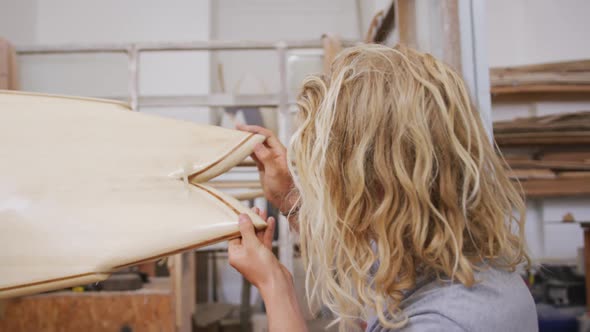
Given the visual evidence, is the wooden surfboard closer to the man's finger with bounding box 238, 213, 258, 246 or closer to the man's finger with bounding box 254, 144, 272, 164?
the man's finger with bounding box 238, 213, 258, 246

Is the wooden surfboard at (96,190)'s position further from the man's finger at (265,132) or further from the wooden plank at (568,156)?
the wooden plank at (568,156)

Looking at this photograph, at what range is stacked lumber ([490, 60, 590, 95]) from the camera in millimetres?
2170

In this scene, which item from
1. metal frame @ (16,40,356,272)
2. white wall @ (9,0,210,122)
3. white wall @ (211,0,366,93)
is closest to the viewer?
metal frame @ (16,40,356,272)

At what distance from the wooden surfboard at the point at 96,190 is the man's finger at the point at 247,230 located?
12 millimetres

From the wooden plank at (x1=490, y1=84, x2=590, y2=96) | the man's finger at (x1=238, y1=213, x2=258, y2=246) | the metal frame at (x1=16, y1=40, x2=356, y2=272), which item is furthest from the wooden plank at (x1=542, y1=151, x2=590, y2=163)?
the man's finger at (x1=238, y1=213, x2=258, y2=246)

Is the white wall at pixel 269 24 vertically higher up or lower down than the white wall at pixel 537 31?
higher up

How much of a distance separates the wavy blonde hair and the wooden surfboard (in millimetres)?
142

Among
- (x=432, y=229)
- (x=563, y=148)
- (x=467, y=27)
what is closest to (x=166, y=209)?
(x=432, y=229)

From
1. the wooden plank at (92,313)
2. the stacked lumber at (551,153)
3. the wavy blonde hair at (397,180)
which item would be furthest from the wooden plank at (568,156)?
the wooden plank at (92,313)

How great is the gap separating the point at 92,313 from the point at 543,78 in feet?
7.01

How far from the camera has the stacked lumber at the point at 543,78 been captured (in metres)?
2.17

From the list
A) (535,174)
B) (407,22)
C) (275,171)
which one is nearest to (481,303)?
(275,171)

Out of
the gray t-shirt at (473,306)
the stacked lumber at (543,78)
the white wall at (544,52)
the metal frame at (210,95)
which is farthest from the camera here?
the white wall at (544,52)

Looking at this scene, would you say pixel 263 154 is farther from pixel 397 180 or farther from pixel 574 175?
pixel 574 175
